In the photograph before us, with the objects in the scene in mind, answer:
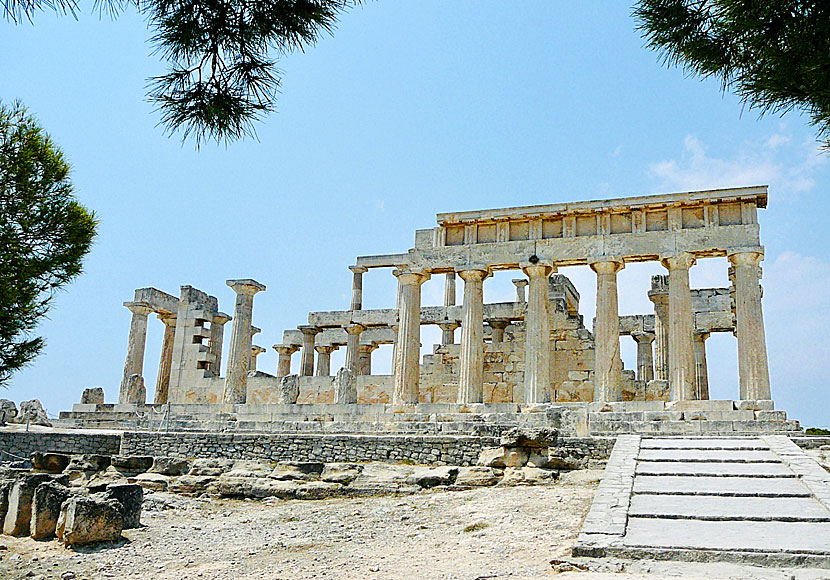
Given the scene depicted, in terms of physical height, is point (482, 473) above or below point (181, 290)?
below

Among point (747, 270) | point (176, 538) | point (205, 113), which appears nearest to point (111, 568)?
point (176, 538)

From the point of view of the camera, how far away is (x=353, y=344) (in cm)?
3178

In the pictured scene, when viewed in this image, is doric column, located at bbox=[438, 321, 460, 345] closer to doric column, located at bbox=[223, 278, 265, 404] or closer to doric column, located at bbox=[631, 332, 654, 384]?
doric column, located at bbox=[631, 332, 654, 384]

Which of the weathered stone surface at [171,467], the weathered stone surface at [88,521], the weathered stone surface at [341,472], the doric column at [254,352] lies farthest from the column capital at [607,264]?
the doric column at [254,352]

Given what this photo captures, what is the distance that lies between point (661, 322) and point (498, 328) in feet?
19.8

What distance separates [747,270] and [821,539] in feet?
46.8

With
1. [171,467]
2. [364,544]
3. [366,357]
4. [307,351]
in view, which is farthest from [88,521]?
[366,357]

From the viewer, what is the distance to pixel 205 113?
22.1ft

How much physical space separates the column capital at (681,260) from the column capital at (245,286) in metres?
14.6

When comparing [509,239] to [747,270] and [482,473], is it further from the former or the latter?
[482,473]

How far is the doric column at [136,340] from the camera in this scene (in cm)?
2970

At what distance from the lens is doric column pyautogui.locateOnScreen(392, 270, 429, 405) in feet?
76.2

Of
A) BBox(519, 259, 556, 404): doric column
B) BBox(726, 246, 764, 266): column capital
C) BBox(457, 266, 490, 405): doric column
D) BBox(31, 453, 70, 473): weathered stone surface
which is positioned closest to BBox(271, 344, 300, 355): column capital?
BBox(457, 266, 490, 405): doric column

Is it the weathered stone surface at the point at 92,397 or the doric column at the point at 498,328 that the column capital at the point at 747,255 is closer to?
the doric column at the point at 498,328
